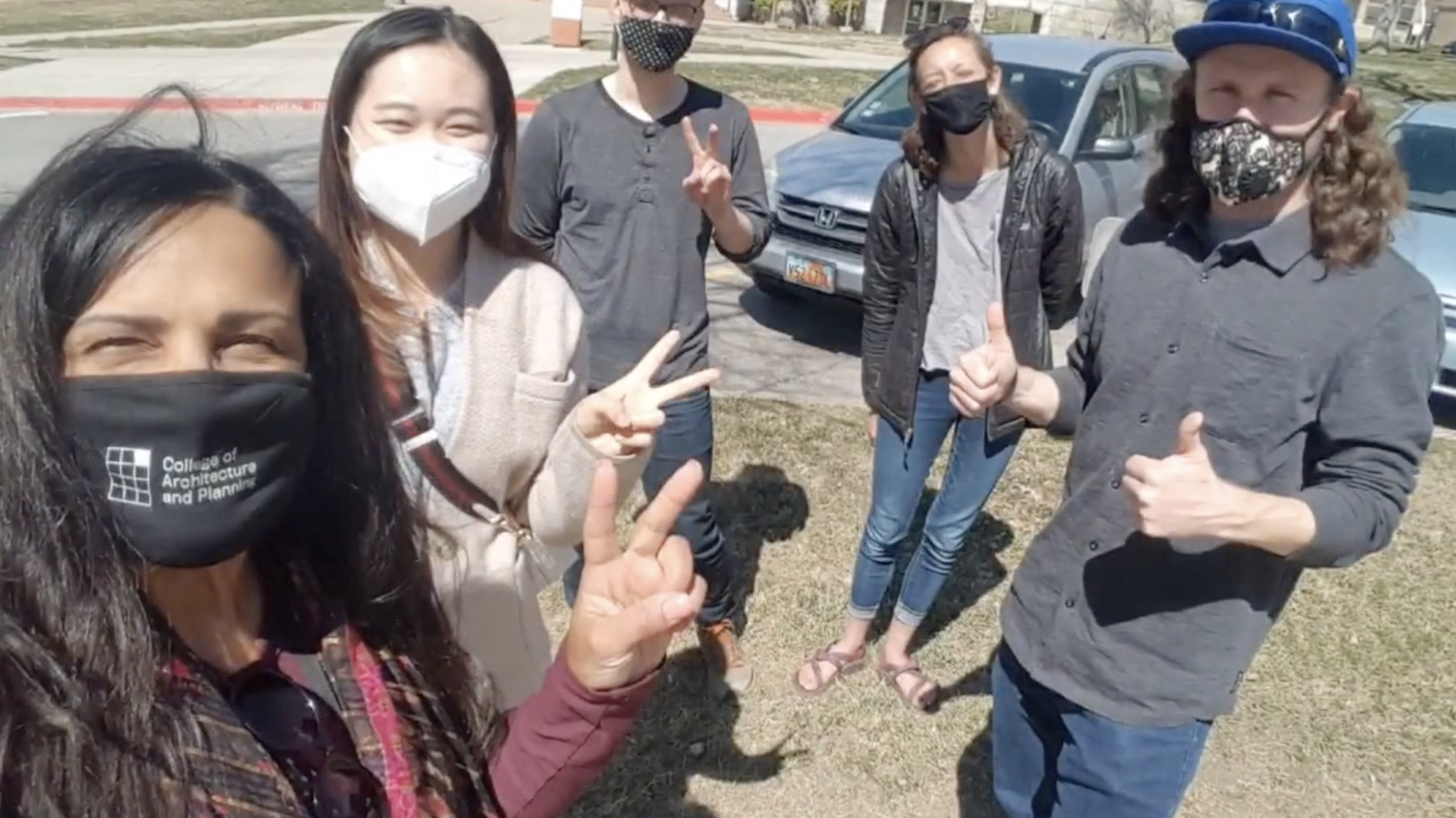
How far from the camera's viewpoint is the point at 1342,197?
1874mm

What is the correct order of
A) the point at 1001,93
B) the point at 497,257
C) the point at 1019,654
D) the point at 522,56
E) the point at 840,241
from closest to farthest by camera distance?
the point at 497,257
the point at 1019,654
the point at 1001,93
the point at 840,241
the point at 522,56

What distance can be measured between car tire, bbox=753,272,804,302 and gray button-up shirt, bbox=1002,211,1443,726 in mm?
4804

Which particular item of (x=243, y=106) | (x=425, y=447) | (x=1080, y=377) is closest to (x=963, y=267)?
(x=1080, y=377)

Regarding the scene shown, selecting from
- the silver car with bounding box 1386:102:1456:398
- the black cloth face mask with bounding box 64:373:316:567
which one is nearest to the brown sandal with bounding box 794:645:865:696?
the black cloth face mask with bounding box 64:373:316:567

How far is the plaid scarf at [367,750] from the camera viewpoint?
1.16m

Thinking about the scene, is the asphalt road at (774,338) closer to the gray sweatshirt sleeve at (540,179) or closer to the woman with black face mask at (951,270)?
the gray sweatshirt sleeve at (540,179)

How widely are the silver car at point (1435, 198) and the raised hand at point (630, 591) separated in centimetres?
523

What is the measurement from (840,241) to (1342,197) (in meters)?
4.90

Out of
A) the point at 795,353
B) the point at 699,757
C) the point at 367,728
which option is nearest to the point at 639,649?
the point at 367,728

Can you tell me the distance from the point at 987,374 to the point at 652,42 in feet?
4.93

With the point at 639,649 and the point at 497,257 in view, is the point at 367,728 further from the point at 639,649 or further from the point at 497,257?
the point at 497,257

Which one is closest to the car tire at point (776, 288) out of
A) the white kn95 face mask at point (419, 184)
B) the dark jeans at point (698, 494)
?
the dark jeans at point (698, 494)

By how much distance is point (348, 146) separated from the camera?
2.10 meters

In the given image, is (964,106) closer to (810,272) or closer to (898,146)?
(810,272)
